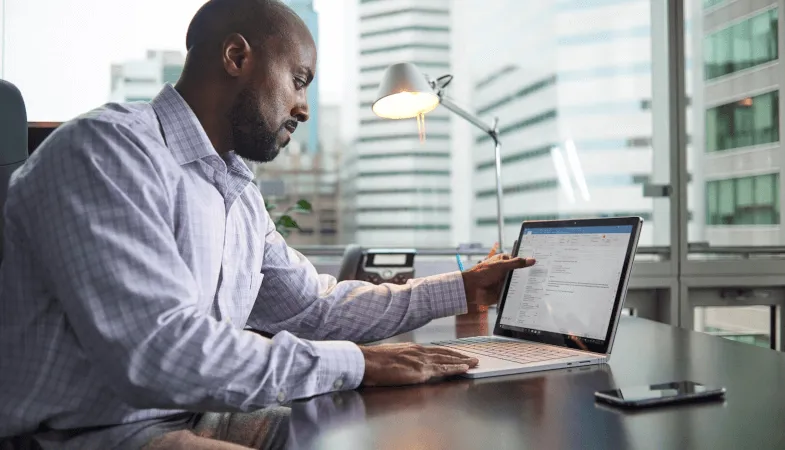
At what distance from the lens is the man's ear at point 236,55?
1.14m

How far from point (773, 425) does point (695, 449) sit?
144 mm

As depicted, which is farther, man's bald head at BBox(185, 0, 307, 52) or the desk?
man's bald head at BBox(185, 0, 307, 52)

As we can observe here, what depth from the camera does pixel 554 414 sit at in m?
0.86

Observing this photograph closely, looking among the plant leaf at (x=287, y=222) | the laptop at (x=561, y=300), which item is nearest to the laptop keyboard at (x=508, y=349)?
the laptop at (x=561, y=300)

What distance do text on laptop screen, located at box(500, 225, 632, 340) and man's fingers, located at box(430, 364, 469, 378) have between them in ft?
0.93

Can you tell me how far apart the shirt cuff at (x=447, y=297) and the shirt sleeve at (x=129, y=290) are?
1.83 feet

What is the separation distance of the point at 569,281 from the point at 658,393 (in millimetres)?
416

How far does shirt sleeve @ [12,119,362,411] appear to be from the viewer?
80 cm

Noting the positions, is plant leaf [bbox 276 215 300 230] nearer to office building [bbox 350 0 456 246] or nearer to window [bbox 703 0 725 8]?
office building [bbox 350 0 456 246]

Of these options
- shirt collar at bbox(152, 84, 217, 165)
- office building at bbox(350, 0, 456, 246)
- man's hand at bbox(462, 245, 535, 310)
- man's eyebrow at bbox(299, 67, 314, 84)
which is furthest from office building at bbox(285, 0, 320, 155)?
shirt collar at bbox(152, 84, 217, 165)

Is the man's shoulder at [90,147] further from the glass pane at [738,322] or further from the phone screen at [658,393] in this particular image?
the glass pane at [738,322]

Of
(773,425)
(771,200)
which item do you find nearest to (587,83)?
(771,200)

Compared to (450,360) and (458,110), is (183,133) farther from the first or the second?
(458,110)

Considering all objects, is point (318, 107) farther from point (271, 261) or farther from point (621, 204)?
point (271, 261)
